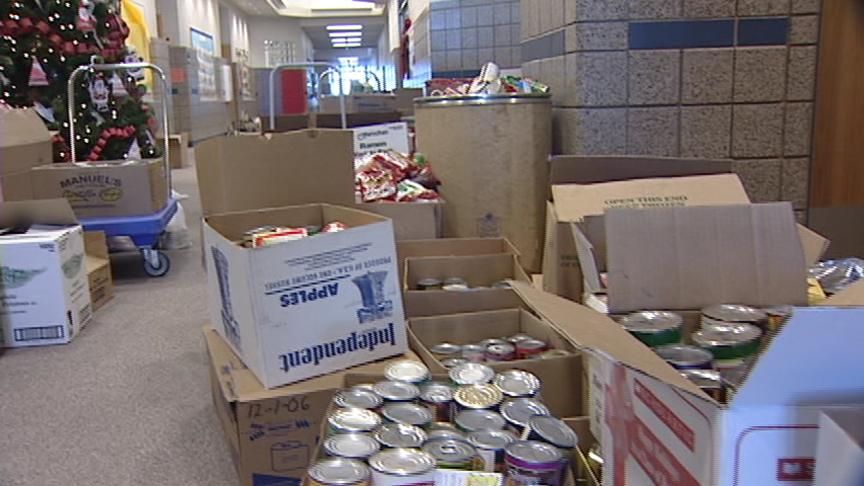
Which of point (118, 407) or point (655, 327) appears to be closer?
point (655, 327)

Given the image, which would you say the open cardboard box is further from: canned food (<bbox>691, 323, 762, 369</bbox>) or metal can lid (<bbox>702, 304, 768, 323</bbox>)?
canned food (<bbox>691, 323, 762, 369</bbox>)

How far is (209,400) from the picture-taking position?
7.86 ft

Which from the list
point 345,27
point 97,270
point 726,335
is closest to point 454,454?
point 726,335

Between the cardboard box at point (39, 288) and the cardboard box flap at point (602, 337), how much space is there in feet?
8.13

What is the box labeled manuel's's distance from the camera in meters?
1.60

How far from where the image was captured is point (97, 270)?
11.4 ft

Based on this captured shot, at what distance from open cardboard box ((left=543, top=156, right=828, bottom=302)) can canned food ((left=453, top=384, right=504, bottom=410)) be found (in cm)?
60

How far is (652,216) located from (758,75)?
1.52m

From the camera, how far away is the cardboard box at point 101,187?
3760 mm

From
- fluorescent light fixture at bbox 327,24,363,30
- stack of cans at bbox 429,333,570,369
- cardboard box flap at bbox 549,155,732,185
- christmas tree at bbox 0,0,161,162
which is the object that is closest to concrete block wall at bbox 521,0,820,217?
cardboard box flap at bbox 549,155,732,185

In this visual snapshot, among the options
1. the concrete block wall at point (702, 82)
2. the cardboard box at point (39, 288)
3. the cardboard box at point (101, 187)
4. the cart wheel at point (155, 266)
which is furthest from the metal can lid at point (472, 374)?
the cart wheel at point (155, 266)

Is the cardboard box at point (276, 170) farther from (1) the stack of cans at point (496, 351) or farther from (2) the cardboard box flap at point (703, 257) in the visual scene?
(2) the cardboard box flap at point (703, 257)

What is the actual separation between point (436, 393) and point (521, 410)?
169 millimetres

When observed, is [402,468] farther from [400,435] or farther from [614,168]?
[614,168]
